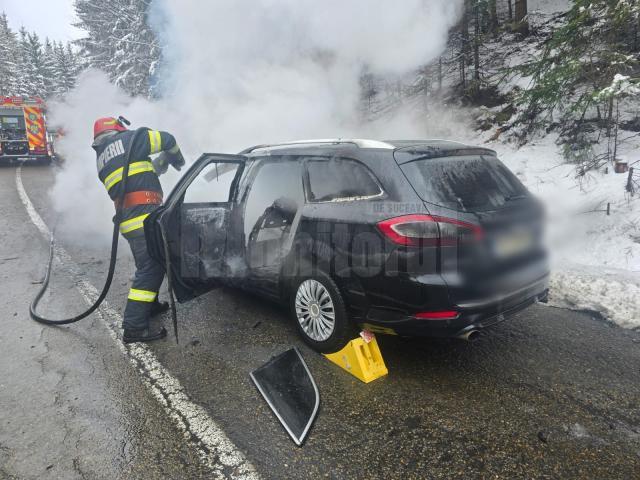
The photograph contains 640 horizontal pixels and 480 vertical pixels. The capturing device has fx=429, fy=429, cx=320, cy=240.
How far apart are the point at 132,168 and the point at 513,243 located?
3214 mm

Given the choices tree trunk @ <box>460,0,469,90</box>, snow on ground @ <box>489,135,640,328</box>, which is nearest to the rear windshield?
snow on ground @ <box>489,135,640,328</box>

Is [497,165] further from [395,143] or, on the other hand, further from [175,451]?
[175,451]

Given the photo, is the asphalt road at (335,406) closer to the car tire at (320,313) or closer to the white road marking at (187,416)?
the white road marking at (187,416)

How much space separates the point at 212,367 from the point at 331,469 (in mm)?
1350

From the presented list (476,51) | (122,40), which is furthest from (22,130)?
(476,51)

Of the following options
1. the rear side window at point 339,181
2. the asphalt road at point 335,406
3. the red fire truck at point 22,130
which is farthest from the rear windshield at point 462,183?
the red fire truck at point 22,130

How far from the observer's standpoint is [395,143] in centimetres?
312

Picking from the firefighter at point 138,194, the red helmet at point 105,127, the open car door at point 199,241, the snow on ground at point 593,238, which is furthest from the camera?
the red helmet at point 105,127

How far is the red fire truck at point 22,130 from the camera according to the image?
17344mm

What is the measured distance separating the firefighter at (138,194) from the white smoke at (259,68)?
529 cm

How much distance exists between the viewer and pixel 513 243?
9.36 feet

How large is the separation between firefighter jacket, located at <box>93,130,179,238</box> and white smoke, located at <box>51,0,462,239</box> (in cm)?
530

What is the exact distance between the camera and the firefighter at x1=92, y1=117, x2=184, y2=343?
3.79 meters

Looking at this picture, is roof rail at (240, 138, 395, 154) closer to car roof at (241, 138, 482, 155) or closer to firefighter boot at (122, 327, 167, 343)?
car roof at (241, 138, 482, 155)
